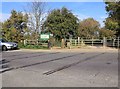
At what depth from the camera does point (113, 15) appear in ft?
138

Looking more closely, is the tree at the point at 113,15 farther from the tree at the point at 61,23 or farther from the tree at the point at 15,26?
the tree at the point at 15,26

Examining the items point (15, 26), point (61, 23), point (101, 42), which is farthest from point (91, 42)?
point (15, 26)

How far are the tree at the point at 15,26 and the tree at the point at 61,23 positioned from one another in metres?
3.91

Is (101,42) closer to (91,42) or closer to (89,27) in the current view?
(91,42)

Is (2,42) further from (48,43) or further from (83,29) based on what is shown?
(83,29)

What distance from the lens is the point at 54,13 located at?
53875 millimetres

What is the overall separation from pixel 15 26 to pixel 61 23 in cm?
793

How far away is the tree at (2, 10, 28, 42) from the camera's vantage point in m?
50.3

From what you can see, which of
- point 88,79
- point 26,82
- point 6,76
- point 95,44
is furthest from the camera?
point 95,44

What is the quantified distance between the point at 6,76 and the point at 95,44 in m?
35.7

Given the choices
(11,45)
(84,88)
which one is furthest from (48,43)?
(84,88)

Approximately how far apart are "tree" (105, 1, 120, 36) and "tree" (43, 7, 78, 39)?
11730 millimetres

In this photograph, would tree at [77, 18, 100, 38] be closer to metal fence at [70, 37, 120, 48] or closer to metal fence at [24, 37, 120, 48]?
metal fence at [70, 37, 120, 48]

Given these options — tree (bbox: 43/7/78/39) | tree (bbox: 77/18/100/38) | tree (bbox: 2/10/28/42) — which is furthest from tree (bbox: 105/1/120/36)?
tree (bbox: 77/18/100/38)
